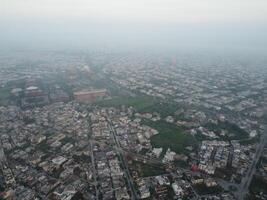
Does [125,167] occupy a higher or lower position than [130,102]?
higher

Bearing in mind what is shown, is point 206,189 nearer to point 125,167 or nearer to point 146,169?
point 146,169

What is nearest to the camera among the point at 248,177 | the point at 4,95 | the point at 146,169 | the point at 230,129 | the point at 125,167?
the point at 248,177

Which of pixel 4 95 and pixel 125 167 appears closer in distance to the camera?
pixel 125 167

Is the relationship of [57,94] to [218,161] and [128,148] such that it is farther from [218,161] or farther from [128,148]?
[218,161]

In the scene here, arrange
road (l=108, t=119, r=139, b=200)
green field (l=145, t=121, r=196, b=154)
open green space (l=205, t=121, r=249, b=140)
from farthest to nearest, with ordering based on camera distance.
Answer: open green space (l=205, t=121, r=249, b=140)
green field (l=145, t=121, r=196, b=154)
road (l=108, t=119, r=139, b=200)

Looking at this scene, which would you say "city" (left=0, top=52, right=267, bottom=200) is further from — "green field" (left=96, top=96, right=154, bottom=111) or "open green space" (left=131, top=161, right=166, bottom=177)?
"green field" (left=96, top=96, right=154, bottom=111)

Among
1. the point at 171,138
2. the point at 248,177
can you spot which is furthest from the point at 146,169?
the point at 248,177

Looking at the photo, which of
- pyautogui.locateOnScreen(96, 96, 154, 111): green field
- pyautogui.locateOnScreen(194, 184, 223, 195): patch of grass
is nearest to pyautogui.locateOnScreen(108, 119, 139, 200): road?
pyautogui.locateOnScreen(194, 184, 223, 195): patch of grass

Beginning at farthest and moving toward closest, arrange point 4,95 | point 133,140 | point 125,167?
1. point 4,95
2. point 133,140
3. point 125,167

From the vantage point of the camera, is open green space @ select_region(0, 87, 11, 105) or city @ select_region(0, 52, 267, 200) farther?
open green space @ select_region(0, 87, 11, 105)

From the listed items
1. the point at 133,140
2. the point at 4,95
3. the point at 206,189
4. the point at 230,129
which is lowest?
the point at 4,95
